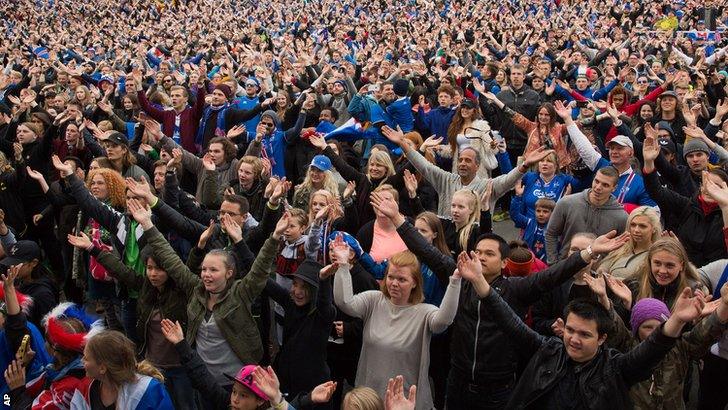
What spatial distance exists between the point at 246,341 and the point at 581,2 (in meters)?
24.2

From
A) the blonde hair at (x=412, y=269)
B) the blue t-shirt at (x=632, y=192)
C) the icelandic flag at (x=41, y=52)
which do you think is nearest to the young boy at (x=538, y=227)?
the blue t-shirt at (x=632, y=192)

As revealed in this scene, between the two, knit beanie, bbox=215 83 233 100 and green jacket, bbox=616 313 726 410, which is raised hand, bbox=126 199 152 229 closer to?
green jacket, bbox=616 313 726 410

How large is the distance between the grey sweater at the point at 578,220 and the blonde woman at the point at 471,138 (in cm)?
107

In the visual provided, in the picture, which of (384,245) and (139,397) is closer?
(139,397)

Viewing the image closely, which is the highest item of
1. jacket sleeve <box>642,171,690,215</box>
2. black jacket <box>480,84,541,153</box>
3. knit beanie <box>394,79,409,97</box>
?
jacket sleeve <box>642,171,690,215</box>

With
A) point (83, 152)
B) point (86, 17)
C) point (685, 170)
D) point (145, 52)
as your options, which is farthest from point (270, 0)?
point (685, 170)

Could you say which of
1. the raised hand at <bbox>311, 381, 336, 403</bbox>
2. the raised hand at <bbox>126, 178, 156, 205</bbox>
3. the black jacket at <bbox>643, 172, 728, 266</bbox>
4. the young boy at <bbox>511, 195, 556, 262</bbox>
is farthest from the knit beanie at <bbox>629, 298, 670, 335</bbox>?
the raised hand at <bbox>126, 178, 156, 205</bbox>

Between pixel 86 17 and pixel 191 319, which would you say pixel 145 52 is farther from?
pixel 86 17

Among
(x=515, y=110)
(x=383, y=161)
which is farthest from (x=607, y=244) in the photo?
(x=515, y=110)

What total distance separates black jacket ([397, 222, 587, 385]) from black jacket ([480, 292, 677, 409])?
270mm

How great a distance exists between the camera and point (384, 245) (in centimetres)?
509

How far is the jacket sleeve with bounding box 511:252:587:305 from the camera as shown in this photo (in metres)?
3.68

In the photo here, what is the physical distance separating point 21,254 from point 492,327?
308cm

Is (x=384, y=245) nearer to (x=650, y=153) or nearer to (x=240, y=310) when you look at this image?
(x=240, y=310)
